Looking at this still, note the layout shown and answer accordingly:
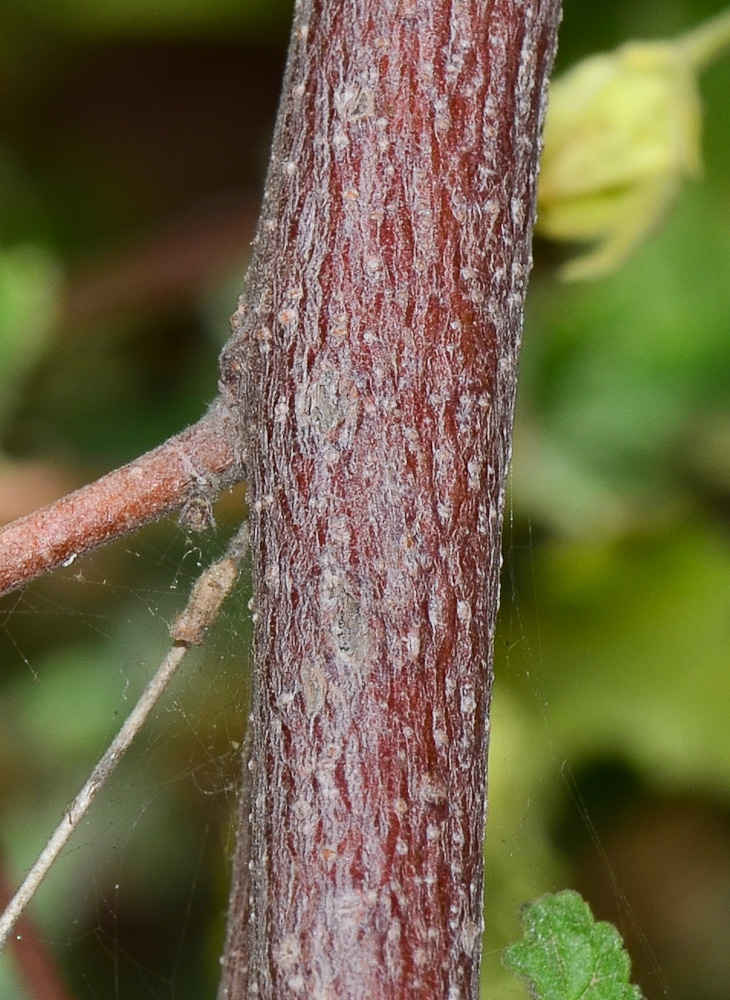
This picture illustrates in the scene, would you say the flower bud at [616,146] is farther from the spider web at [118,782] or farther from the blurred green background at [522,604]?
the spider web at [118,782]

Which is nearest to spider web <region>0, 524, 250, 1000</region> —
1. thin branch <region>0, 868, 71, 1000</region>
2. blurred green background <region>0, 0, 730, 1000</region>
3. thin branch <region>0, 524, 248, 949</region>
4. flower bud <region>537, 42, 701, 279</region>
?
blurred green background <region>0, 0, 730, 1000</region>

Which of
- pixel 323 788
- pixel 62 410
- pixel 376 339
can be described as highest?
pixel 62 410

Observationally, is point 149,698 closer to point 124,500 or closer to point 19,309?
point 124,500

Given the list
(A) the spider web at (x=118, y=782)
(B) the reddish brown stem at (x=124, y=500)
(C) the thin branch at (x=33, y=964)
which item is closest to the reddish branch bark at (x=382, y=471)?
(B) the reddish brown stem at (x=124, y=500)

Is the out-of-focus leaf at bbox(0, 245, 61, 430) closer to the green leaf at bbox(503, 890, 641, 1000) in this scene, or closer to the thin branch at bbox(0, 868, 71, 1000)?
the thin branch at bbox(0, 868, 71, 1000)

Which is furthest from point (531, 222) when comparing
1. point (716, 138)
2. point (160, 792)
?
point (716, 138)

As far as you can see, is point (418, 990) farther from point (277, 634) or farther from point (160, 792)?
point (160, 792)
